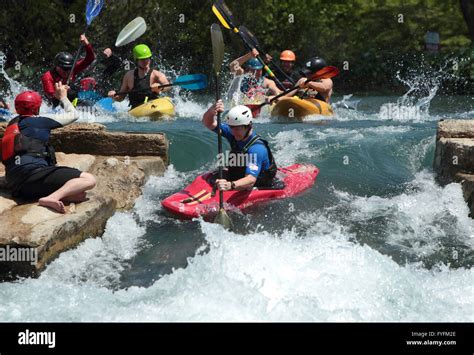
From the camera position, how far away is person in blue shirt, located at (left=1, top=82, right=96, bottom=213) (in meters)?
6.28

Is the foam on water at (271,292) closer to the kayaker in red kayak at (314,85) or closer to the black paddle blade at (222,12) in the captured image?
the kayaker in red kayak at (314,85)

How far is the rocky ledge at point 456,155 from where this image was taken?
288 inches

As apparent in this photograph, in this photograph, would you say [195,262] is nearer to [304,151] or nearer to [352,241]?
[352,241]

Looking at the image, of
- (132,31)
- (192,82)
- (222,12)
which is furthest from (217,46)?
(132,31)

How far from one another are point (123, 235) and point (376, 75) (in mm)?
11703

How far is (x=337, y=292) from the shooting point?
5273mm

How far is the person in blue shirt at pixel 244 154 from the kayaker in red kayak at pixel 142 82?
4249 mm

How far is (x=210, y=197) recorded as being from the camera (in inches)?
273

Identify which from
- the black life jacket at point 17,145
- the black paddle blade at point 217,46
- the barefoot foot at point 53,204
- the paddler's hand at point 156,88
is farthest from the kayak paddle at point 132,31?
the barefoot foot at point 53,204

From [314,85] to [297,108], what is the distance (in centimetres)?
46

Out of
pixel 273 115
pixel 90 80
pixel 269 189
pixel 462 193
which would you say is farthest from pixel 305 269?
pixel 90 80

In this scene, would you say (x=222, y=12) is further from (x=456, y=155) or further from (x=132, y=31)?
(x=456, y=155)

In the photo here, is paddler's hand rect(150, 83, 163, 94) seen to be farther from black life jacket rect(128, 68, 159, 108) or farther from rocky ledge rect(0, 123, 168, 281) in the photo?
rocky ledge rect(0, 123, 168, 281)

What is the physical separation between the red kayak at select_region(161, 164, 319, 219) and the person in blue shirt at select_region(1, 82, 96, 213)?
0.85 meters
